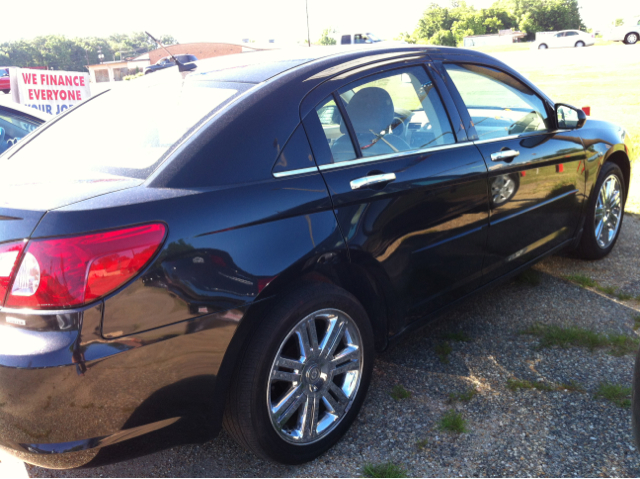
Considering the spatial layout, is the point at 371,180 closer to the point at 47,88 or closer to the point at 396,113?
the point at 396,113

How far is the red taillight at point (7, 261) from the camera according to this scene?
1.80 meters

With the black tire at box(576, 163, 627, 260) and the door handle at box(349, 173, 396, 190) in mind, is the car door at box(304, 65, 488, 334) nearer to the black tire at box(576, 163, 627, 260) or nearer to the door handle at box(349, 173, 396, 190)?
the door handle at box(349, 173, 396, 190)

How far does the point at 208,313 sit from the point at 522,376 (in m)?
1.86

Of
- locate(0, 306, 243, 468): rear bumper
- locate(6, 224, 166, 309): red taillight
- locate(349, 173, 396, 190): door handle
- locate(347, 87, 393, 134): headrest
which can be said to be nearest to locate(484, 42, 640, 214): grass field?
locate(347, 87, 393, 134): headrest

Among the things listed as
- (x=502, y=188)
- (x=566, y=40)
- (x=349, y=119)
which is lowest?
(x=502, y=188)

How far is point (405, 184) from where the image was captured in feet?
8.75

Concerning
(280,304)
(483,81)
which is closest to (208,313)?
(280,304)

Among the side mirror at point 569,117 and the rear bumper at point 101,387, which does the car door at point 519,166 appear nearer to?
the side mirror at point 569,117

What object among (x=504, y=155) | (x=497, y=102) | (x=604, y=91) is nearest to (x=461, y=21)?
(x=604, y=91)

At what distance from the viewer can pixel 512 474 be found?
2.33 meters

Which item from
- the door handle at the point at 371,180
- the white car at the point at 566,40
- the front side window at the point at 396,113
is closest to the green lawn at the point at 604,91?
the front side window at the point at 396,113

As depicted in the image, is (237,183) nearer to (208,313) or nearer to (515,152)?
(208,313)

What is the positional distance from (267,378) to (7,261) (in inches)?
38.7

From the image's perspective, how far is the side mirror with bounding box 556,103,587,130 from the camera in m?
3.88
